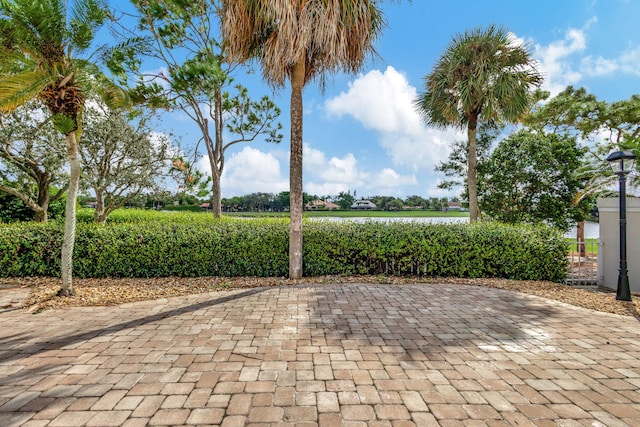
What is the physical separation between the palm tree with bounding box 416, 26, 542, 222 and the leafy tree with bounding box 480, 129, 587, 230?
152 cm

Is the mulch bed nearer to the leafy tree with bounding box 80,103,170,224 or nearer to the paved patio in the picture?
the paved patio

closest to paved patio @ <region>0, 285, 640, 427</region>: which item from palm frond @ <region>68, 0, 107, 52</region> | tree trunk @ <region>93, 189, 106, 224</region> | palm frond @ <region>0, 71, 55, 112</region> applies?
palm frond @ <region>0, 71, 55, 112</region>

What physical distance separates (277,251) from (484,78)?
721 cm

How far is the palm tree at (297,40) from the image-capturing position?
5543 millimetres

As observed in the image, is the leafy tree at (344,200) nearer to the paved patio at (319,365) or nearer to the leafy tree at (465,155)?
the leafy tree at (465,155)

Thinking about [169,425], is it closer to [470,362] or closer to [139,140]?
[470,362]

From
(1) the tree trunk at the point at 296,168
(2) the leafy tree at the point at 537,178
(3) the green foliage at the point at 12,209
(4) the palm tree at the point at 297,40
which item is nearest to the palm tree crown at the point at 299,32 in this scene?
(4) the palm tree at the point at 297,40

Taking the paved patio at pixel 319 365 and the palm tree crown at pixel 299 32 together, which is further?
the palm tree crown at pixel 299 32

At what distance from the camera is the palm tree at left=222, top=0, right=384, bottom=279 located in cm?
554

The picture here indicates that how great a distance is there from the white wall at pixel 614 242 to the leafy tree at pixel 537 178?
3402 mm

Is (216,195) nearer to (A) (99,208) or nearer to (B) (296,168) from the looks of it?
(A) (99,208)

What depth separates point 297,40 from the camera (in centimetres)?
560

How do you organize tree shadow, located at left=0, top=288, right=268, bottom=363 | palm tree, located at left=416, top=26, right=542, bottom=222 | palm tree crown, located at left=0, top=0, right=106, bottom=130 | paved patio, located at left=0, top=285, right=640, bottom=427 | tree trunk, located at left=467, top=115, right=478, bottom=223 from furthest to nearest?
tree trunk, located at left=467, top=115, right=478, bottom=223 < palm tree, located at left=416, top=26, right=542, bottom=222 < palm tree crown, located at left=0, top=0, right=106, bottom=130 < tree shadow, located at left=0, top=288, right=268, bottom=363 < paved patio, located at left=0, top=285, right=640, bottom=427

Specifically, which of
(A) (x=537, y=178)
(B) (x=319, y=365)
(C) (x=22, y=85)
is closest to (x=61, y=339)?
(B) (x=319, y=365)
